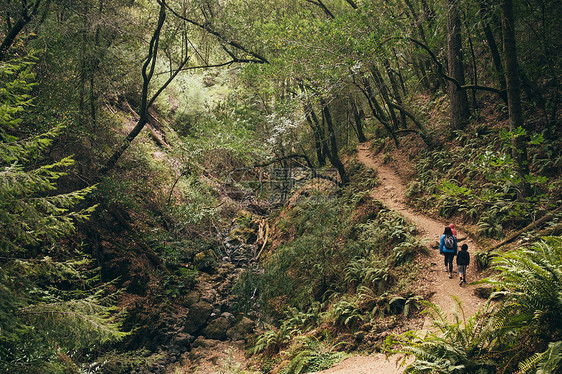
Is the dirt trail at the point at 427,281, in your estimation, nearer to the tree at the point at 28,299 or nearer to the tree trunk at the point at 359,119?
the tree at the point at 28,299

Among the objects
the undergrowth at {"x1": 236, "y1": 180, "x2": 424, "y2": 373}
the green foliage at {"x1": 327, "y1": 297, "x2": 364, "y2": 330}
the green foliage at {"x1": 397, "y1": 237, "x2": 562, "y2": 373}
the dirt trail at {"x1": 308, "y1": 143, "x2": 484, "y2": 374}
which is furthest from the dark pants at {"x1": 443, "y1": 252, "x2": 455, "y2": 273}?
the green foliage at {"x1": 397, "y1": 237, "x2": 562, "y2": 373}

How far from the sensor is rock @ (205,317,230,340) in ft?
40.0

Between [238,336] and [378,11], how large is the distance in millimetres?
16275

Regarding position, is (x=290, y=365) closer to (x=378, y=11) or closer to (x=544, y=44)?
(x=544, y=44)

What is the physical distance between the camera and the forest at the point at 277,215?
480 centimetres

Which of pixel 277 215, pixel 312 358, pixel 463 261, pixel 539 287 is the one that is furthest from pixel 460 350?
pixel 277 215

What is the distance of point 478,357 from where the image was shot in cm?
415

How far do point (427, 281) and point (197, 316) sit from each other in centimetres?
880

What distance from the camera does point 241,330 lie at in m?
12.3

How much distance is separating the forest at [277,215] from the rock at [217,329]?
0.19ft

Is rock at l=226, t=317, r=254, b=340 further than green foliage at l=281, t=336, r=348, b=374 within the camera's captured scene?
Yes

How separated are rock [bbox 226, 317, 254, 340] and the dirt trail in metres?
5.54

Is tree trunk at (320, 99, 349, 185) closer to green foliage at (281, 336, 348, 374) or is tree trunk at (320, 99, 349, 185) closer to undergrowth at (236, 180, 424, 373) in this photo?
undergrowth at (236, 180, 424, 373)

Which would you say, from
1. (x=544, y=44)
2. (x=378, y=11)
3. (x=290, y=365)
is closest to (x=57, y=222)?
(x=290, y=365)
